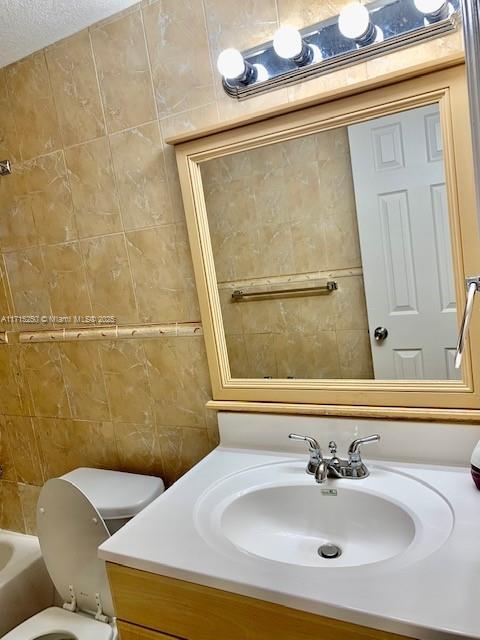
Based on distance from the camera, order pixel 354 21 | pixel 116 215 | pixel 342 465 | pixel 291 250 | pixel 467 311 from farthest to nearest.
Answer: pixel 116 215, pixel 291 250, pixel 342 465, pixel 354 21, pixel 467 311

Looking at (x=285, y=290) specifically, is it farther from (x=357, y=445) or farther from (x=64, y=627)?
(x=64, y=627)

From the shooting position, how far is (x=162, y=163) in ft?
4.66

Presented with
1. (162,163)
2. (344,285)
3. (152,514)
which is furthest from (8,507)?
(344,285)

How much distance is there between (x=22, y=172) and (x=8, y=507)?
1.50 metres

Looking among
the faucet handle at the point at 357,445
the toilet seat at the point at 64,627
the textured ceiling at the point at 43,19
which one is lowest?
the toilet seat at the point at 64,627

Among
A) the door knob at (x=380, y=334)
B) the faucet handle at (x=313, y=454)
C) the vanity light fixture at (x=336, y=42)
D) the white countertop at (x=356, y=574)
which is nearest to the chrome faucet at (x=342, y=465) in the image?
the faucet handle at (x=313, y=454)

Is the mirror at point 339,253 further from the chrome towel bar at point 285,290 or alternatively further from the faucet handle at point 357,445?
the faucet handle at point 357,445

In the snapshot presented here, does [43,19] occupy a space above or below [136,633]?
above

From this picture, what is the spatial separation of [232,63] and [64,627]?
A: 5.77 ft

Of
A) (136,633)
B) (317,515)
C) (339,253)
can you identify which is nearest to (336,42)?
(339,253)

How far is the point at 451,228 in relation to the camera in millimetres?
1083

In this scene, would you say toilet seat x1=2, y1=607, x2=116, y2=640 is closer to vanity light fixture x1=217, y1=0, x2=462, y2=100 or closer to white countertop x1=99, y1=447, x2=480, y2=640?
white countertop x1=99, y1=447, x2=480, y2=640

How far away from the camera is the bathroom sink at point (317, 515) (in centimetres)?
101

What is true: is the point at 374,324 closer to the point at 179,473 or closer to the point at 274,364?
the point at 274,364
